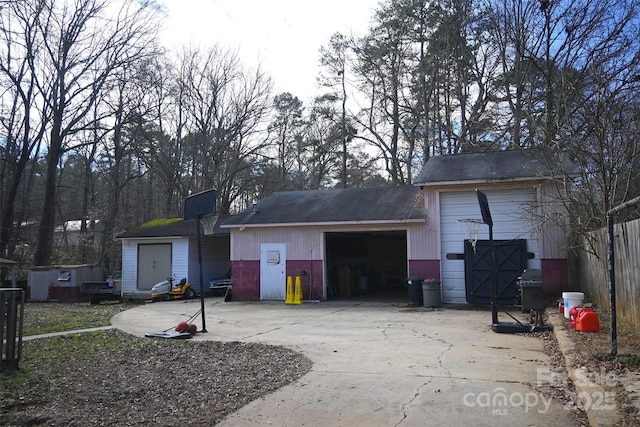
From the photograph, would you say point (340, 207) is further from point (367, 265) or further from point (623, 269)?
point (623, 269)

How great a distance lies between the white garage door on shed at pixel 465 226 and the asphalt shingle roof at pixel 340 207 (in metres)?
1.04

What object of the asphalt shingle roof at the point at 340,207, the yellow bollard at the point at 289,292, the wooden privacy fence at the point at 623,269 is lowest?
the yellow bollard at the point at 289,292

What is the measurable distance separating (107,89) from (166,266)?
38.2ft

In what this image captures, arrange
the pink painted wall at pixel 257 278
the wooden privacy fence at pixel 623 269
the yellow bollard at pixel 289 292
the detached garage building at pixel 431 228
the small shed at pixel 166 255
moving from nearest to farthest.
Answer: the wooden privacy fence at pixel 623 269, the detached garage building at pixel 431 228, the yellow bollard at pixel 289 292, the pink painted wall at pixel 257 278, the small shed at pixel 166 255

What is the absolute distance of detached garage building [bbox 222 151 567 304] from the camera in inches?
669

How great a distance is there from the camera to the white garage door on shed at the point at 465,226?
56.5ft

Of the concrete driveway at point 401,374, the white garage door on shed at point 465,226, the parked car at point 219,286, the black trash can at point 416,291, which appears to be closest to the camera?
the concrete driveway at point 401,374

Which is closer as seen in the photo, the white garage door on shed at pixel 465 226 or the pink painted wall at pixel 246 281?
the white garage door on shed at pixel 465 226

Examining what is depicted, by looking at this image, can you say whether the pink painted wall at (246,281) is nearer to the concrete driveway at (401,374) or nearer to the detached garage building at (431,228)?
the detached garage building at (431,228)

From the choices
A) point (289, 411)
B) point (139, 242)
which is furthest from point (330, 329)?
point (139, 242)

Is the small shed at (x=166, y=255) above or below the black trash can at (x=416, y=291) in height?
above

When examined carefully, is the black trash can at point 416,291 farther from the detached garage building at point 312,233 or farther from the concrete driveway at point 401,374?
the concrete driveway at point 401,374

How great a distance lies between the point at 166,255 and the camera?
86.2 feet

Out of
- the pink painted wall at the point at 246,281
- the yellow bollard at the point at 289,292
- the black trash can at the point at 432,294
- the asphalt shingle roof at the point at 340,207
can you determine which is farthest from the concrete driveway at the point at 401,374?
the pink painted wall at the point at 246,281
